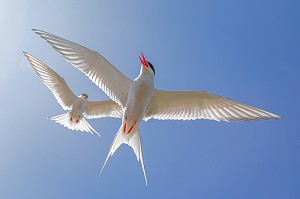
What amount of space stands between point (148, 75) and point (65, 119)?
358cm

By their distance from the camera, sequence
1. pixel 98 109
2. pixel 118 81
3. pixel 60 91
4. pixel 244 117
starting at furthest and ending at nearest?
1. pixel 60 91
2. pixel 98 109
3. pixel 118 81
4. pixel 244 117

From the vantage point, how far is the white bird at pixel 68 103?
9133 millimetres

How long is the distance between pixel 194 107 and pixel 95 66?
5.66ft

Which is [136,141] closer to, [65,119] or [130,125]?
[130,125]

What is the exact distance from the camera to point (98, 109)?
904cm

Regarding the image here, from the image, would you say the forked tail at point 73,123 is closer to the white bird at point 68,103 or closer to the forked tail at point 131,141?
the white bird at point 68,103

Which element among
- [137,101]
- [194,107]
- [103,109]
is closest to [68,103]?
[103,109]

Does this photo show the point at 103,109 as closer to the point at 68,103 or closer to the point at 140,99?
the point at 68,103

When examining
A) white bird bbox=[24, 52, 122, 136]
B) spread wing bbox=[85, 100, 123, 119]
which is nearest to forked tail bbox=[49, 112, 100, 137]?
white bird bbox=[24, 52, 122, 136]

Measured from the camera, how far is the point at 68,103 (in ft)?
31.8

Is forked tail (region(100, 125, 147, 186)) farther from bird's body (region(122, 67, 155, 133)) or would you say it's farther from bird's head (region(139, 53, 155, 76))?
bird's head (region(139, 53, 155, 76))

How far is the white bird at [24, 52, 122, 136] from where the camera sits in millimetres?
9133

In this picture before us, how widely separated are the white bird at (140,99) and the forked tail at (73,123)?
9.46 ft

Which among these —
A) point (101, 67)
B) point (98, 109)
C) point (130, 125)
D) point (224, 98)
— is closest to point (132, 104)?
point (130, 125)
